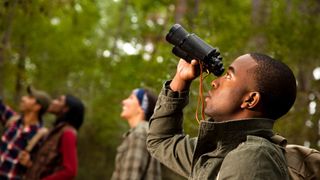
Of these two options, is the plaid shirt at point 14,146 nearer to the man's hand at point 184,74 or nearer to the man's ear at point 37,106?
the man's ear at point 37,106

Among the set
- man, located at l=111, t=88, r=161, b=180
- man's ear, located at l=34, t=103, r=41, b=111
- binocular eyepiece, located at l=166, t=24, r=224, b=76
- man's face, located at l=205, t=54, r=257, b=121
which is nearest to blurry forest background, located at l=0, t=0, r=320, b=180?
man, located at l=111, t=88, r=161, b=180

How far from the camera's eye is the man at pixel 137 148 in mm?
4859

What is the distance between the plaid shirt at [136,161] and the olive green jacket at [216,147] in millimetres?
2025

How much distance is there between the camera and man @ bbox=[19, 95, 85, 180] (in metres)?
5.56

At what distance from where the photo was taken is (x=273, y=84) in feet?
7.41

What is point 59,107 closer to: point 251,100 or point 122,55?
point 251,100

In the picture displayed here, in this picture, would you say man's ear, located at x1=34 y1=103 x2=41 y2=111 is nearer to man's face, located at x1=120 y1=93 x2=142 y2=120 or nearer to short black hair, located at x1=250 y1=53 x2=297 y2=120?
man's face, located at x1=120 y1=93 x2=142 y2=120

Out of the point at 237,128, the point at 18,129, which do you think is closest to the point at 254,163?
the point at 237,128

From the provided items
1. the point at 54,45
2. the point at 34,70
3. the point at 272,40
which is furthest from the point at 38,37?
the point at 272,40

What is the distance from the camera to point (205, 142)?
7.65ft

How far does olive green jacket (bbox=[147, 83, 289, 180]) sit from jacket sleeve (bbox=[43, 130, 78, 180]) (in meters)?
2.84

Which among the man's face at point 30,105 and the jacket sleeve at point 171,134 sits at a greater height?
the man's face at point 30,105

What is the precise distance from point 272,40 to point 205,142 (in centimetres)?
533

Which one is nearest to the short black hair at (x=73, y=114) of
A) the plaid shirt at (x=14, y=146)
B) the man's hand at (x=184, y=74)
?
the plaid shirt at (x=14, y=146)
